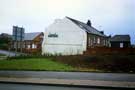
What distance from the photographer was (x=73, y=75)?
11.7 m

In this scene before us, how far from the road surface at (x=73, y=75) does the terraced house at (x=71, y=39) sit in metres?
1.35

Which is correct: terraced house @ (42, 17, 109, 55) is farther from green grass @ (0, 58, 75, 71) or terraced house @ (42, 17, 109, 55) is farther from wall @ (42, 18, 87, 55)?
green grass @ (0, 58, 75, 71)

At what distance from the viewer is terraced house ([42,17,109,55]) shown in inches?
513

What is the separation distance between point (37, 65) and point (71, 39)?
347cm

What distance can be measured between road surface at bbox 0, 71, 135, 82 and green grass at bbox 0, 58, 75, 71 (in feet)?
0.88

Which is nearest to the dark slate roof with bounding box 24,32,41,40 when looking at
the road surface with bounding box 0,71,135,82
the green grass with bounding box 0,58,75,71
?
the green grass with bounding box 0,58,75,71

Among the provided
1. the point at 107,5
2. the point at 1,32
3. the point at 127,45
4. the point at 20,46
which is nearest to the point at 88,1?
the point at 107,5

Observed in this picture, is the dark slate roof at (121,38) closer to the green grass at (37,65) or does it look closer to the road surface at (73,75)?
the road surface at (73,75)

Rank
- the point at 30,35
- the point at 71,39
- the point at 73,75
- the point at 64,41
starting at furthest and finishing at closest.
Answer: the point at 71,39 < the point at 64,41 < the point at 30,35 < the point at 73,75

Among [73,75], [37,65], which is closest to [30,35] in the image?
[37,65]

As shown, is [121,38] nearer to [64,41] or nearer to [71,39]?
[64,41]

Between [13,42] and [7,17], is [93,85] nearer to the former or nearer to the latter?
[13,42]

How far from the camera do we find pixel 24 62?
12797 millimetres

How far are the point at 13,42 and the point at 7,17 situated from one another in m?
1.41
